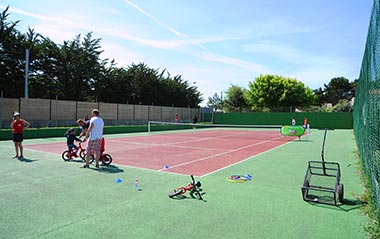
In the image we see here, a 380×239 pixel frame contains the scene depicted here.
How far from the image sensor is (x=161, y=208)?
4.70m

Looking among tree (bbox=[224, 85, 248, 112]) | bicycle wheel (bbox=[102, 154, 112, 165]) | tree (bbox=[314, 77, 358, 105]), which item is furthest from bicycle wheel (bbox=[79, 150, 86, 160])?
tree (bbox=[314, 77, 358, 105])

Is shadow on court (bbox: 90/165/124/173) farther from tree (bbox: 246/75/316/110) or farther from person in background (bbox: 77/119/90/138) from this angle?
tree (bbox: 246/75/316/110)

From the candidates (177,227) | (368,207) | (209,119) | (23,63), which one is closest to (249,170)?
(368,207)

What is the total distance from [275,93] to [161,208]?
44.7m

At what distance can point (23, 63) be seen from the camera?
94.6 ft

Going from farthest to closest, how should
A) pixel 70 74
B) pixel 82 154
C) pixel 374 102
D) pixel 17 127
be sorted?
pixel 70 74, pixel 82 154, pixel 17 127, pixel 374 102

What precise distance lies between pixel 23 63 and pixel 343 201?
3145 centimetres

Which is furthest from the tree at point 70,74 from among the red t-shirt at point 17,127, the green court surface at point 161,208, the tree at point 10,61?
the green court surface at point 161,208

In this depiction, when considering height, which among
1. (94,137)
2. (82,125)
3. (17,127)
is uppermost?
(82,125)

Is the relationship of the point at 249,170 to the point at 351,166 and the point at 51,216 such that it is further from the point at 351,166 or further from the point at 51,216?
the point at 51,216

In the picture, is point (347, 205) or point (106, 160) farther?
point (106, 160)

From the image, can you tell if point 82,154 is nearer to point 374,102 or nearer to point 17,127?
point 17,127

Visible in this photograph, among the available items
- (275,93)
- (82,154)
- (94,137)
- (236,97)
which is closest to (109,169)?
(94,137)

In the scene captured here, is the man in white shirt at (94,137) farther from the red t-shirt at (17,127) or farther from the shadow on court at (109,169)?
the red t-shirt at (17,127)
